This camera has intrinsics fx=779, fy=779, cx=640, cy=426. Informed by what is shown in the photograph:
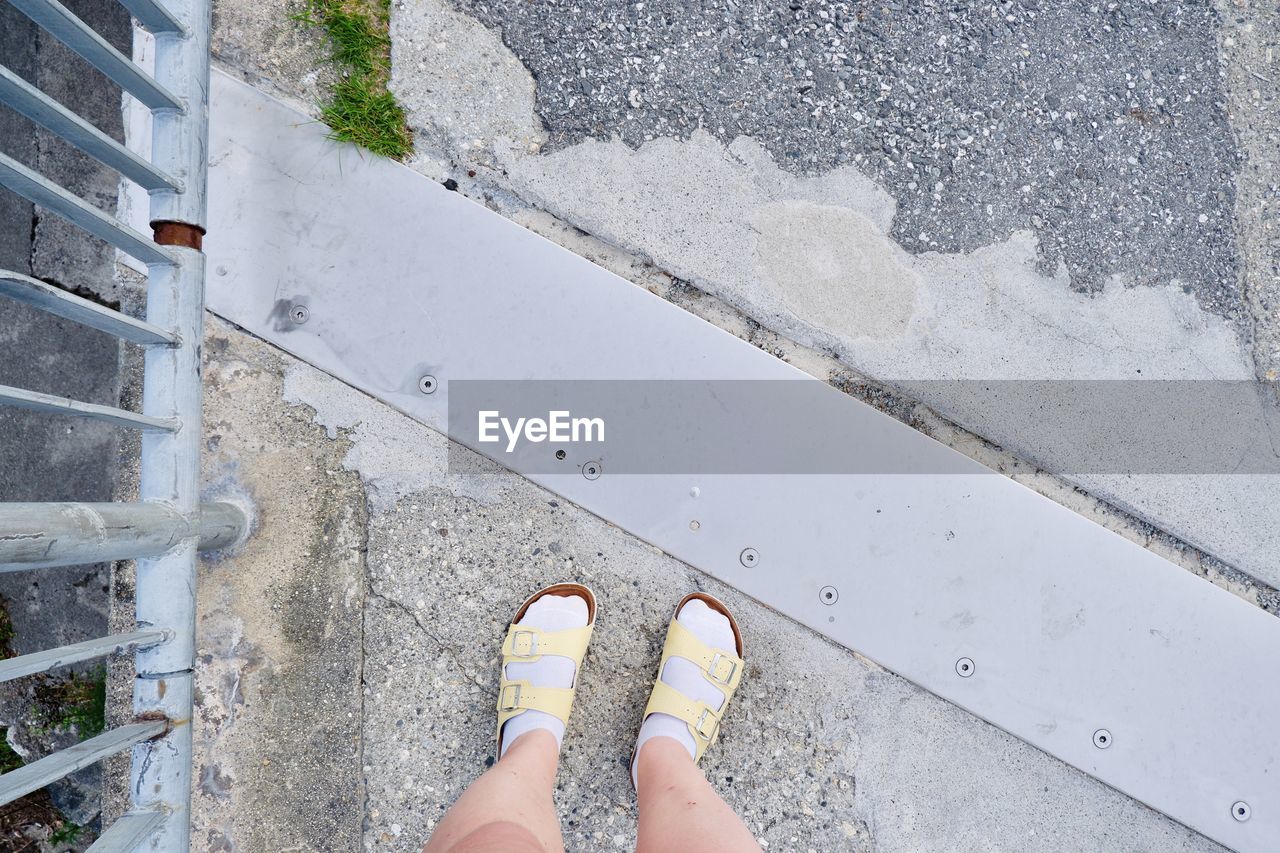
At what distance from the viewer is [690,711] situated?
73.3 inches

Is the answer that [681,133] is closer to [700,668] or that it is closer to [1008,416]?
[1008,416]

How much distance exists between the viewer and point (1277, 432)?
81.1 inches

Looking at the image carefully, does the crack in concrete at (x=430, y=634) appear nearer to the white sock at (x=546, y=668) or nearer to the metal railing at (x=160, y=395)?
the white sock at (x=546, y=668)

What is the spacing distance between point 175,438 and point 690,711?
125 centimetres

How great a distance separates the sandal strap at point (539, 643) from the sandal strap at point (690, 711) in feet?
0.71

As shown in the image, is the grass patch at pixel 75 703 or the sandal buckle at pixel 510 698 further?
the grass patch at pixel 75 703

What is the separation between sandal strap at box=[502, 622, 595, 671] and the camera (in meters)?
1.84

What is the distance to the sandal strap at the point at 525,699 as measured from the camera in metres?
1.84

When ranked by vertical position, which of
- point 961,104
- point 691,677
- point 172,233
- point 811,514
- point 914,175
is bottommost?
point 691,677

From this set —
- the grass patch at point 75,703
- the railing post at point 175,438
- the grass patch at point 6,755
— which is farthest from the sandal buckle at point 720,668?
the grass patch at point 6,755

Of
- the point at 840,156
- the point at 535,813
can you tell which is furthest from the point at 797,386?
the point at 535,813

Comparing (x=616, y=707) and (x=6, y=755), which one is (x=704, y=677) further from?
(x=6, y=755)

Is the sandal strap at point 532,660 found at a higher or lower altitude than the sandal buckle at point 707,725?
higher

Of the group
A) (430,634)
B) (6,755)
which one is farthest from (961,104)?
(6,755)
